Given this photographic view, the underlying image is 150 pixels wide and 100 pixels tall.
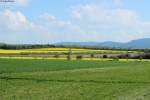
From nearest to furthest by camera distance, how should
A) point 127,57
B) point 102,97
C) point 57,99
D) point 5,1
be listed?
point 57,99
point 102,97
point 5,1
point 127,57

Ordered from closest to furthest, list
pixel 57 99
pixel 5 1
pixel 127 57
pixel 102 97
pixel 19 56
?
pixel 57 99
pixel 102 97
pixel 5 1
pixel 19 56
pixel 127 57

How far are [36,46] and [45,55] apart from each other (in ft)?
115

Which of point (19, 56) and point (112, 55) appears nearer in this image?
point (19, 56)

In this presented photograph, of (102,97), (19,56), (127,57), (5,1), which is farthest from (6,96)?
(127,57)

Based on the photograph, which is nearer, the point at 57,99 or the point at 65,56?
the point at 57,99

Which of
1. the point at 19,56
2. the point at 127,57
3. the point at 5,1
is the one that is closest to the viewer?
the point at 5,1

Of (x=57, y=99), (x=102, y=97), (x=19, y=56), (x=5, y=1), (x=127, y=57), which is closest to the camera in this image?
(x=57, y=99)

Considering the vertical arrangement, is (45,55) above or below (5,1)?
below

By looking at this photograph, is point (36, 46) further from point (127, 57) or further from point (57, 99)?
point (57, 99)

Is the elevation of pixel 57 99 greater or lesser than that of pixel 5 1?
lesser

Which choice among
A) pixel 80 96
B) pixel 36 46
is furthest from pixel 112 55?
pixel 80 96

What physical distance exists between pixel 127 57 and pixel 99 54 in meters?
6.29

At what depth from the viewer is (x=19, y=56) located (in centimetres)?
9381

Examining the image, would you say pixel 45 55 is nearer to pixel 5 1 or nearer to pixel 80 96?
pixel 5 1
